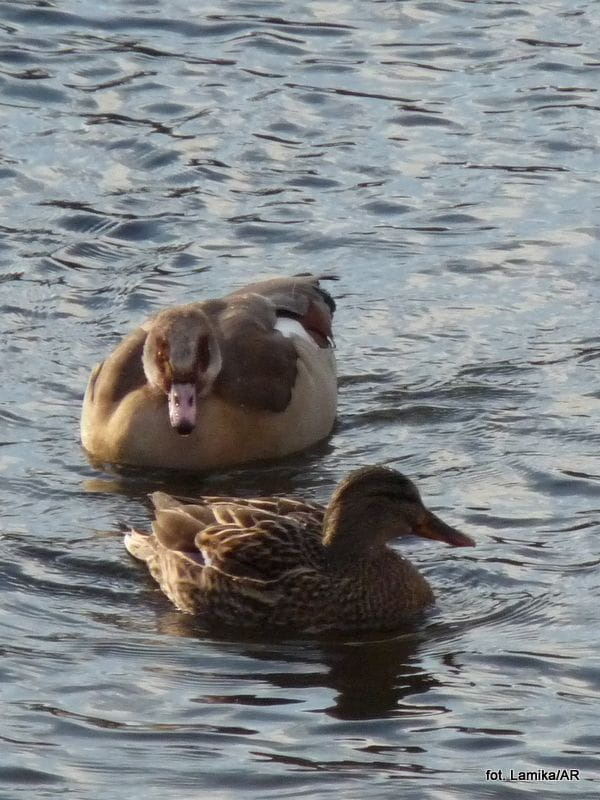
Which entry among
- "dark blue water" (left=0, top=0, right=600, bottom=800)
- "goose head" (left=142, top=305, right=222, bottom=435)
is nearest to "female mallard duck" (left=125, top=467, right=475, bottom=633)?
"dark blue water" (left=0, top=0, right=600, bottom=800)

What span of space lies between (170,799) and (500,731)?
54.7 inches

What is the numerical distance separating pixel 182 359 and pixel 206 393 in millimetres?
408

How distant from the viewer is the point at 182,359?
11.4m

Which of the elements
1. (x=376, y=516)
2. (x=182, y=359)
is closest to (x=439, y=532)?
(x=376, y=516)

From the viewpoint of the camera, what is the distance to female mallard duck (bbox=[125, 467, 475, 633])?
9.40 meters

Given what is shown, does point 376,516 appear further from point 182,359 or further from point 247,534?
point 182,359

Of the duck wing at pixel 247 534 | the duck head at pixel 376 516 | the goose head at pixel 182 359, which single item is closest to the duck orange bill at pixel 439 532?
the duck head at pixel 376 516

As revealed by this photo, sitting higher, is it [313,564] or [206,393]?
[206,393]

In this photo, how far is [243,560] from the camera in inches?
377

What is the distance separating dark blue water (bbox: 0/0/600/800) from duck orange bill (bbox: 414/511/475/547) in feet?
0.79

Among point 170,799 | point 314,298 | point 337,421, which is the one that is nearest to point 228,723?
point 170,799

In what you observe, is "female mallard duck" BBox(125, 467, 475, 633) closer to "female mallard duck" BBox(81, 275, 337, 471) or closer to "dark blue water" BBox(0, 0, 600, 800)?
"dark blue water" BBox(0, 0, 600, 800)

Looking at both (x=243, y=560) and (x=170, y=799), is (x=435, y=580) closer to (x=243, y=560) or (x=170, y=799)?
(x=243, y=560)

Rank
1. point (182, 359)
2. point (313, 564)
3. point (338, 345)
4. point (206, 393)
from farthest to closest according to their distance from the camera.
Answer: point (338, 345) → point (206, 393) → point (182, 359) → point (313, 564)
